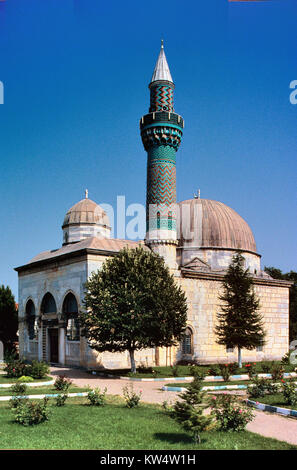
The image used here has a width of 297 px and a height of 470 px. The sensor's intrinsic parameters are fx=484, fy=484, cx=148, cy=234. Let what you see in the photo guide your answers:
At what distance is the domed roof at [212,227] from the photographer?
3838 centimetres

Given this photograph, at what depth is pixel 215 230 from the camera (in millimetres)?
38625

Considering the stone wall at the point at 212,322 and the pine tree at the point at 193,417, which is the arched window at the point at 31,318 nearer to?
the stone wall at the point at 212,322

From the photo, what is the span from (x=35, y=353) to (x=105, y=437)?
24316 millimetres

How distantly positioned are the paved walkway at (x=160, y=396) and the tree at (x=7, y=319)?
13898mm

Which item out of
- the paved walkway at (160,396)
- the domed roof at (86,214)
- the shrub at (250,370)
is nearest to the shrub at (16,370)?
the paved walkway at (160,396)

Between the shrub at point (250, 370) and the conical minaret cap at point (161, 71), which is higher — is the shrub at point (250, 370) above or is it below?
below

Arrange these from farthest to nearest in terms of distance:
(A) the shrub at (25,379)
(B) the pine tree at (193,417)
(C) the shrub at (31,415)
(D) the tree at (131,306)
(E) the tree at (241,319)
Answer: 1. (E) the tree at (241,319)
2. (D) the tree at (131,306)
3. (A) the shrub at (25,379)
4. (C) the shrub at (31,415)
5. (B) the pine tree at (193,417)

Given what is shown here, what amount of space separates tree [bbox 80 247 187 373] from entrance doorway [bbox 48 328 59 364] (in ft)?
23.2

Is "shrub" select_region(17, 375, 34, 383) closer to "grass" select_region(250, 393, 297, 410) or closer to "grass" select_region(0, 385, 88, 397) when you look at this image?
"grass" select_region(0, 385, 88, 397)

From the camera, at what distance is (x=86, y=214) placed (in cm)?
3447

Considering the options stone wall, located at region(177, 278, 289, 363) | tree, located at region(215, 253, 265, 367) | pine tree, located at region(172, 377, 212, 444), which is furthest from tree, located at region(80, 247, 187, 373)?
pine tree, located at region(172, 377, 212, 444)

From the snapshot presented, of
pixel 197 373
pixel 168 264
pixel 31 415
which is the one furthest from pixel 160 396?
pixel 168 264

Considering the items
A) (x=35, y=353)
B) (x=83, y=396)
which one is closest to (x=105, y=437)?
(x=83, y=396)
